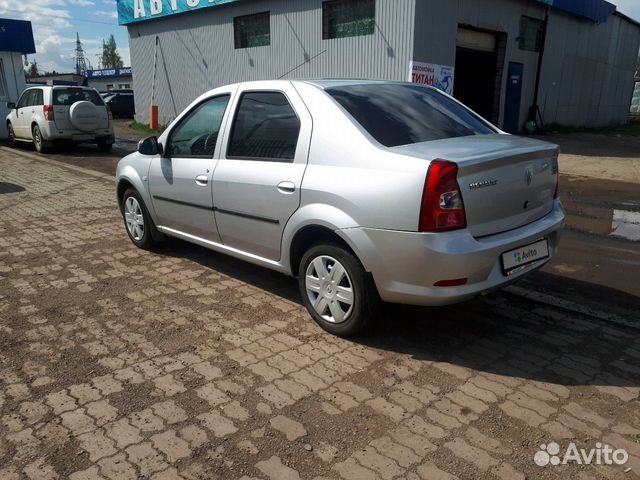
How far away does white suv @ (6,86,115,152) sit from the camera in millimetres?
13961

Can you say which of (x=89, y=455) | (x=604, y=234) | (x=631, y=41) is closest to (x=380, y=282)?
(x=89, y=455)

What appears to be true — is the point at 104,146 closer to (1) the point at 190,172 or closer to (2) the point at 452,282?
(1) the point at 190,172

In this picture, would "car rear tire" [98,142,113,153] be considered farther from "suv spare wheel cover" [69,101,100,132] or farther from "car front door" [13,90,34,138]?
"car front door" [13,90,34,138]

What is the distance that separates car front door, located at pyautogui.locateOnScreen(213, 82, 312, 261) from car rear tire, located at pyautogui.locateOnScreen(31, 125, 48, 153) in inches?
493

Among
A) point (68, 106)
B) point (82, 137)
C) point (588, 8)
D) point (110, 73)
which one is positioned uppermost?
point (588, 8)

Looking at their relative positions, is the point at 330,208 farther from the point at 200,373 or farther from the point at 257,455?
the point at 257,455

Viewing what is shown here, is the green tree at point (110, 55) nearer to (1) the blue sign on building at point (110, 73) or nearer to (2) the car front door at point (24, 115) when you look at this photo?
(1) the blue sign on building at point (110, 73)

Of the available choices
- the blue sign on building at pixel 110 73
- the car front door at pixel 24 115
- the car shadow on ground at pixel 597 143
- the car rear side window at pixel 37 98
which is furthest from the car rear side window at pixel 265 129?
the blue sign on building at pixel 110 73

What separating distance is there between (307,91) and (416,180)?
4.18ft

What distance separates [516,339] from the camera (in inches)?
145

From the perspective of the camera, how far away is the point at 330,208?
3.44m

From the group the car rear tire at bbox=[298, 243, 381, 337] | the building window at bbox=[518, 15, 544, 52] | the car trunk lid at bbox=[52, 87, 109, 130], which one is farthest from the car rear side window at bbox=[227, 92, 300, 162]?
the building window at bbox=[518, 15, 544, 52]

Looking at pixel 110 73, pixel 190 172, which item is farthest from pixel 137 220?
pixel 110 73

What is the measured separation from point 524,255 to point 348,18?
1339 centimetres
